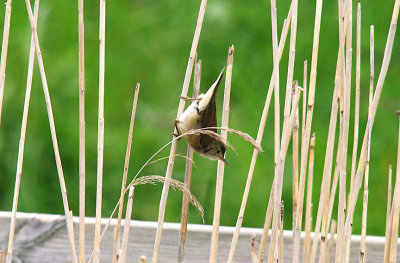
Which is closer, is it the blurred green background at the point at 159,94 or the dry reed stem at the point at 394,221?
the dry reed stem at the point at 394,221

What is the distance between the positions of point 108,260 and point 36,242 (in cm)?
20

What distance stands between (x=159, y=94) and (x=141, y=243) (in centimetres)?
104

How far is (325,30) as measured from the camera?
275cm

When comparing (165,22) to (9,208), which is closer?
(9,208)

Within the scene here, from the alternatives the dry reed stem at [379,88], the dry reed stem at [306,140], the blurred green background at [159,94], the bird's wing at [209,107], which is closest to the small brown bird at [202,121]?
the bird's wing at [209,107]

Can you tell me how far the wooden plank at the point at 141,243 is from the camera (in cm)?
170

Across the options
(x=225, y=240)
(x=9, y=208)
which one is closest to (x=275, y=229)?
(x=225, y=240)

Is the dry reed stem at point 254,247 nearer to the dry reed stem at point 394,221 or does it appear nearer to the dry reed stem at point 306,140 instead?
the dry reed stem at point 306,140

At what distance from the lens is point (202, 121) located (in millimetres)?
1438

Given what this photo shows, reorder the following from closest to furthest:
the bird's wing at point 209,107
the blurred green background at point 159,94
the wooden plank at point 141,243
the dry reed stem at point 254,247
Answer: the dry reed stem at point 254,247, the bird's wing at point 209,107, the wooden plank at point 141,243, the blurred green background at point 159,94

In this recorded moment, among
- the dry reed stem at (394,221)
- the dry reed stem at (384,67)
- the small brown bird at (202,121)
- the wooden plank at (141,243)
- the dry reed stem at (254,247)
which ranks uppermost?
the dry reed stem at (384,67)

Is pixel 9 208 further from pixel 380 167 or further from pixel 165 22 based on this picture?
pixel 380 167

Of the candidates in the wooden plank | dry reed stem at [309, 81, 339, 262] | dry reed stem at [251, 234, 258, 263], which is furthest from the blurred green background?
dry reed stem at [251, 234, 258, 263]

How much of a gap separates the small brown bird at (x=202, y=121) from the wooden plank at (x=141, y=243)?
29 cm
